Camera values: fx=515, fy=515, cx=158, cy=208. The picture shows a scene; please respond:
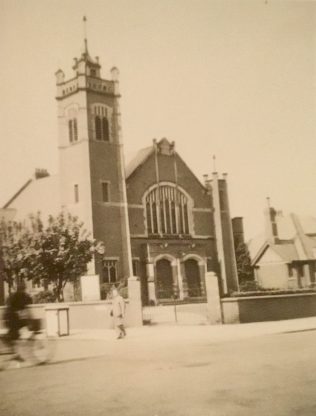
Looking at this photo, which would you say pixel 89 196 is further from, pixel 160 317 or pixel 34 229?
pixel 160 317

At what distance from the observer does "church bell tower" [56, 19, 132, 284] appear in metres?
31.6

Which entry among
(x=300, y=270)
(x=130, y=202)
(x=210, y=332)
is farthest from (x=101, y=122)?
(x=210, y=332)

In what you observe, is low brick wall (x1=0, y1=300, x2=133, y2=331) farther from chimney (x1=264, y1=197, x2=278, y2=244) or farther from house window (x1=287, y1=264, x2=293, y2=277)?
chimney (x1=264, y1=197, x2=278, y2=244)

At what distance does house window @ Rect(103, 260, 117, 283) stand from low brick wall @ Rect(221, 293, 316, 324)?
14.1 metres

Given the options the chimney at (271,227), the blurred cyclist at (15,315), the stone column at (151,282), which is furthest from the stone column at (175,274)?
the blurred cyclist at (15,315)

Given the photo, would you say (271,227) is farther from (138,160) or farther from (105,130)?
(105,130)

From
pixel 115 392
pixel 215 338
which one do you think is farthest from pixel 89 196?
pixel 115 392

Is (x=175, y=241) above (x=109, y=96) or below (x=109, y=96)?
below

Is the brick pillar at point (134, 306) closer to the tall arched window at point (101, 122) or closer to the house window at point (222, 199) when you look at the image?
the tall arched window at point (101, 122)

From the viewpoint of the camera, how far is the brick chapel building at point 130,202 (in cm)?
3195

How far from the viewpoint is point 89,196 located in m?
31.4

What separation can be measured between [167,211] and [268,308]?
17.8m

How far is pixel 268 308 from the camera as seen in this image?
61.0 feet

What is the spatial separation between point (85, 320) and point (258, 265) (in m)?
23.9
